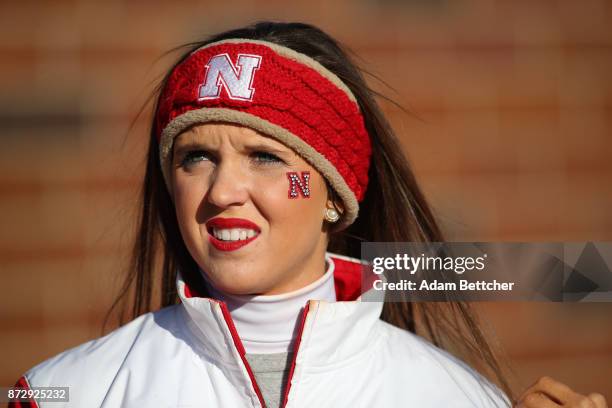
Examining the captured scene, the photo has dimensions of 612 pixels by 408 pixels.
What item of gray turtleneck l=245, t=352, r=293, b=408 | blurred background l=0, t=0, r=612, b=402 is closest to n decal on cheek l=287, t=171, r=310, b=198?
gray turtleneck l=245, t=352, r=293, b=408

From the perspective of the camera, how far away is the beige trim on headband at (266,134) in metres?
2.16

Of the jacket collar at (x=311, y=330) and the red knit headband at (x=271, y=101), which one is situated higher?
the red knit headband at (x=271, y=101)

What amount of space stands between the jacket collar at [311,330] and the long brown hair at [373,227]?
28cm

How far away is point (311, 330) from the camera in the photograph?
7.10 feet

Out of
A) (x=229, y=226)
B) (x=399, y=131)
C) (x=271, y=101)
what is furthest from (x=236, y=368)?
(x=399, y=131)

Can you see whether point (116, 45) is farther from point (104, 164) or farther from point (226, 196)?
point (226, 196)

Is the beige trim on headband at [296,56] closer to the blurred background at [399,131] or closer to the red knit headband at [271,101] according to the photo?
the red knit headband at [271,101]

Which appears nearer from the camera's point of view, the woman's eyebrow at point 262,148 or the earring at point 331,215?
the woman's eyebrow at point 262,148

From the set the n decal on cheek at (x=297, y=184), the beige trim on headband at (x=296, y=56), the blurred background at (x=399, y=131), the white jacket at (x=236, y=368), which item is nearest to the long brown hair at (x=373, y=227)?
the beige trim on headband at (x=296, y=56)

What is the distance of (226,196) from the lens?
211 cm

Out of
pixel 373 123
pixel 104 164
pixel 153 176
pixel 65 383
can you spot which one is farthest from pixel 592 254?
pixel 104 164

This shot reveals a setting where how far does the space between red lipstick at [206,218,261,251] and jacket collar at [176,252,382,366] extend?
127 millimetres

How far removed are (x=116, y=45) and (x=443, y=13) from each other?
5.09 ft

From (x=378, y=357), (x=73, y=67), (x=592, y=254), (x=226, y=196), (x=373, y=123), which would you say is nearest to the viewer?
(x=226, y=196)
